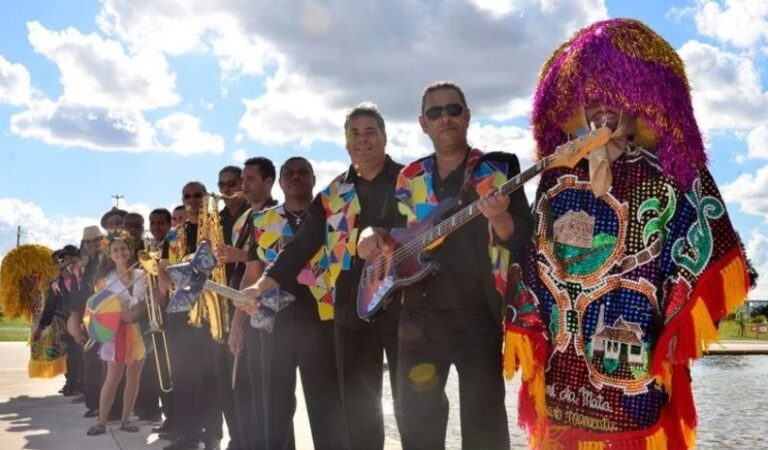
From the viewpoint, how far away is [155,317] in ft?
24.5

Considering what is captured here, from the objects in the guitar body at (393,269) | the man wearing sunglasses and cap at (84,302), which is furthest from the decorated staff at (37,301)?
the guitar body at (393,269)

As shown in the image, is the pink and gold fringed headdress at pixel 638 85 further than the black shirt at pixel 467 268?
No

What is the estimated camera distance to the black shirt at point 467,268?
3730 mm

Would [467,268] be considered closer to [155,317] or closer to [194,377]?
[194,377]

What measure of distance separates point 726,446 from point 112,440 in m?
5.60

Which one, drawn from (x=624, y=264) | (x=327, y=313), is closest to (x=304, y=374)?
(x=327, y=313)

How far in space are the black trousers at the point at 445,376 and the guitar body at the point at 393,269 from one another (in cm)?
17

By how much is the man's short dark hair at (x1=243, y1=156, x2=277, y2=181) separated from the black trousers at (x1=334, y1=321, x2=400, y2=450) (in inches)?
73.0

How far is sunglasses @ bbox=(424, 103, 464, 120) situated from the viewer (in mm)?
4020

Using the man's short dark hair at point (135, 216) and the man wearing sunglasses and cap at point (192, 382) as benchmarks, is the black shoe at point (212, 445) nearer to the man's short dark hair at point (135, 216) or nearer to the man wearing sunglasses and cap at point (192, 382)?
the man wearing sunglasses and cap at point (192, 382)

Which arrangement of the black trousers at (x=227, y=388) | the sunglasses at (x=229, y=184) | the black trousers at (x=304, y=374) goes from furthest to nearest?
the sunglasses at (x=229, y=184) < the black trousers at (x=227, y=388) < the black trousers at (x=304, y=374)

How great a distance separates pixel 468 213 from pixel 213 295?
2953 millimetres

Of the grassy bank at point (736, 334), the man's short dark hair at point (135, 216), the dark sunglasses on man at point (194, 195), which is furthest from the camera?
the grassy bank at point (736, 334)

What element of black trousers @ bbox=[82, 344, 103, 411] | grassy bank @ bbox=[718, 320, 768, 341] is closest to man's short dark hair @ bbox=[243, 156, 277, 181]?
black trousers @ bbox=[82, 344, 103, 411]
